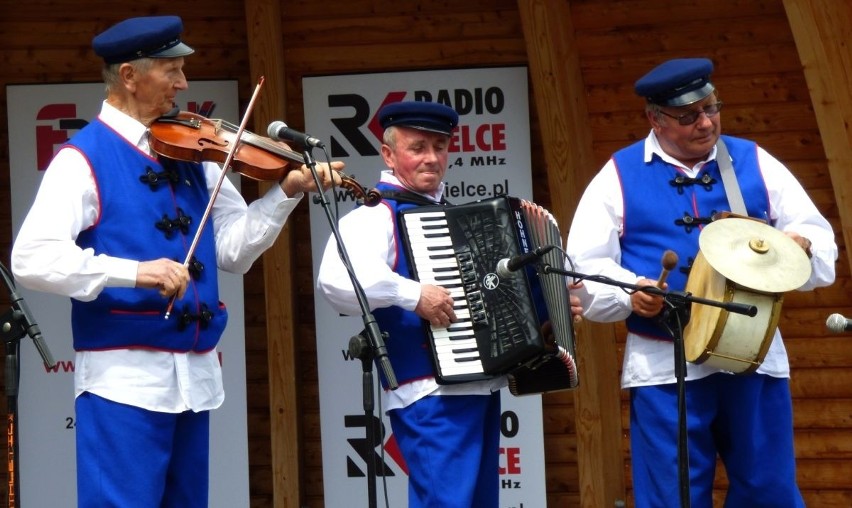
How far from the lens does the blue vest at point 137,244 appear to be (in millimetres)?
4105

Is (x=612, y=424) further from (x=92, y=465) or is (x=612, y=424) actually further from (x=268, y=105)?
(x=92, y=465)

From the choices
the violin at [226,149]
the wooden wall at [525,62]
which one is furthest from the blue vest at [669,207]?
the wooden wall at [525,62]

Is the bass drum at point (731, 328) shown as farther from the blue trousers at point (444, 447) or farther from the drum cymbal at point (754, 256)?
the blue trousers at point (444, 447)

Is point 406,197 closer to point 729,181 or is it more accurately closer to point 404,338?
point 404,338

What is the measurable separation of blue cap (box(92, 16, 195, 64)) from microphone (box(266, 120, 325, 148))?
0.43 metres

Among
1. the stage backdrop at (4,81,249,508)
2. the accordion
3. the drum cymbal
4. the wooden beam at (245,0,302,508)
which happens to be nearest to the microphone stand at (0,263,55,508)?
the accordion

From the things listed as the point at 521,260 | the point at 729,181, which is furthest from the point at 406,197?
the point at 729,181

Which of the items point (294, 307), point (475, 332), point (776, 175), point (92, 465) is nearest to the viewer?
point (92, 465)

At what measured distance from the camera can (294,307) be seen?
721 cm

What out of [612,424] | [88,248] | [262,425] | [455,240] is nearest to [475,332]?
[455,240]

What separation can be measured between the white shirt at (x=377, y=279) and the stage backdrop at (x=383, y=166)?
8.08 feet

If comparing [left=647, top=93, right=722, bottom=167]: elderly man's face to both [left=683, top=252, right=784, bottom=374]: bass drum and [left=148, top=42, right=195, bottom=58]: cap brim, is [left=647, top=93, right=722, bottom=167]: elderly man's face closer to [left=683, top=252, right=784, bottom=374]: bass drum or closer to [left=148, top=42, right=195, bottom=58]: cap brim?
[left=683, top=252, right=784, bottom=374]: bass drum

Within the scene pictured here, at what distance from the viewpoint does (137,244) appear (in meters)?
4.14

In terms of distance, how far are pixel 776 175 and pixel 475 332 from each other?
1.25m
